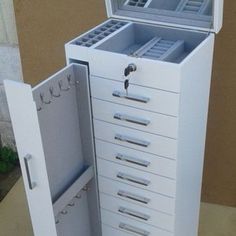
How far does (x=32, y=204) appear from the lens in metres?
1.06

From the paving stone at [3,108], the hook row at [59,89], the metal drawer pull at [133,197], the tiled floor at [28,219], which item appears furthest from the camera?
the paving stone at [3,108]

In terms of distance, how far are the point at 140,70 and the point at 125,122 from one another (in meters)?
0.16

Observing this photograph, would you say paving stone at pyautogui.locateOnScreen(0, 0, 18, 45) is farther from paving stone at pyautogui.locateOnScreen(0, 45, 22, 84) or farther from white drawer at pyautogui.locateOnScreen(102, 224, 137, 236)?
white drawer at pyautogui.locateOnScreen(102, 224, 137, 236)

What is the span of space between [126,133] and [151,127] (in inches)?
3.2

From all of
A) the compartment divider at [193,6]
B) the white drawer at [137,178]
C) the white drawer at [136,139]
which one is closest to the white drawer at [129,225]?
the white drawer at [137,178]

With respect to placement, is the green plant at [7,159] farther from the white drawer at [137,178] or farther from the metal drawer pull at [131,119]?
the metal drawer pull at [131,119]

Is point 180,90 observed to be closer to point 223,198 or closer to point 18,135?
point 18,135

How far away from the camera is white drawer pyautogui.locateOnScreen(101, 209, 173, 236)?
1294 millimetres

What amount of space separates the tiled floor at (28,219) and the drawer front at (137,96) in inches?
31.3

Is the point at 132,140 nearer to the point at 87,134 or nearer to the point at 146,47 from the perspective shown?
the point at 87,134

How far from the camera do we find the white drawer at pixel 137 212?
1256 mm

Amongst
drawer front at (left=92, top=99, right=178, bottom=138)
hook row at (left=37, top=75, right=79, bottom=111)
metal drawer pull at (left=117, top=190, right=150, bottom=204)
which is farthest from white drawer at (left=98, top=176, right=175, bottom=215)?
hook row at (left=37, top=75, right=79, bottom=111)

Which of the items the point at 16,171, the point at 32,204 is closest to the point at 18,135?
the point at 32,204

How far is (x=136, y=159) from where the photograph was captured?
1.19m
